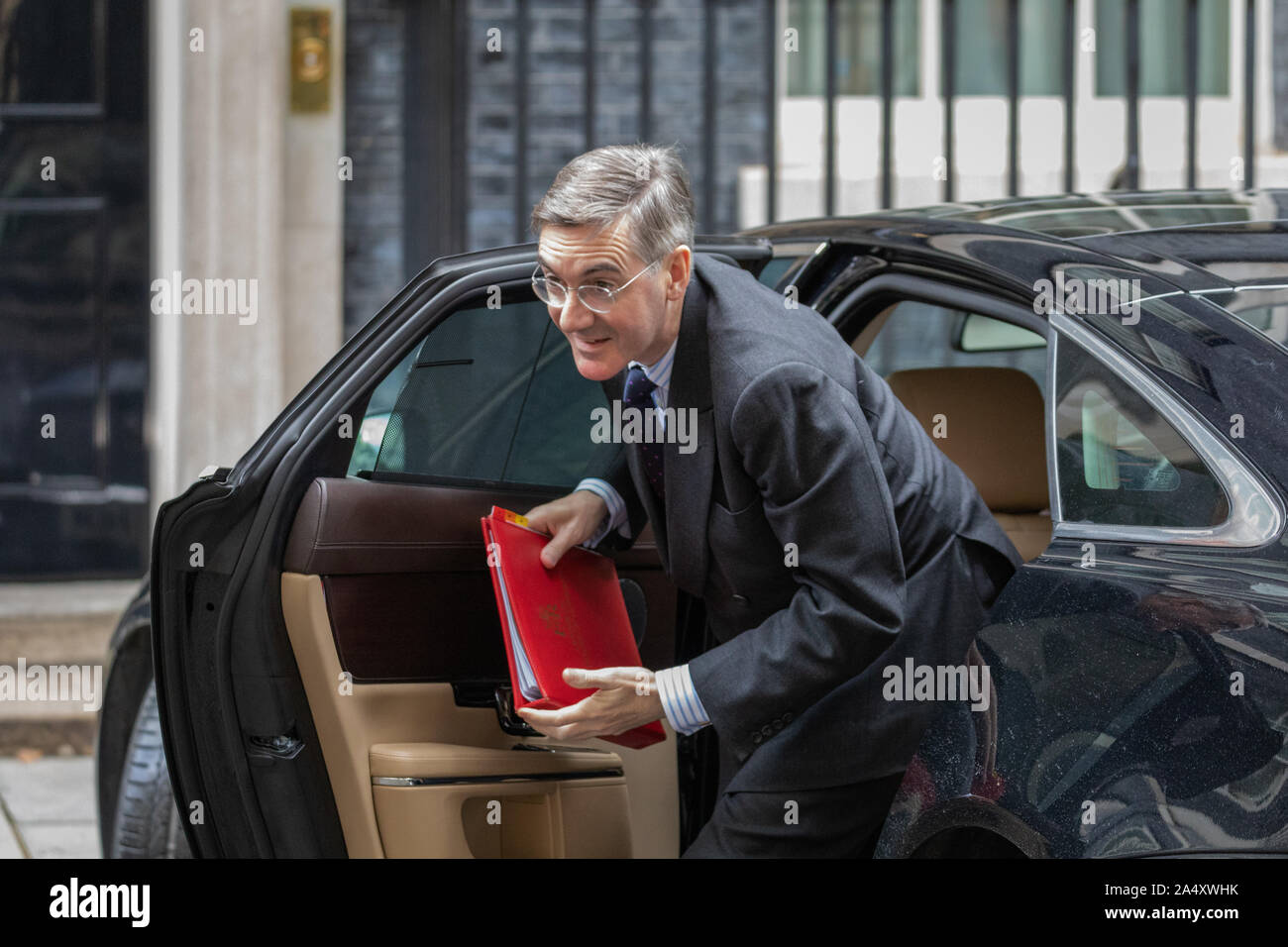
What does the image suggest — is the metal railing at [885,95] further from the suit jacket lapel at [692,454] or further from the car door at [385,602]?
the suit jacket lapel at [692,454]

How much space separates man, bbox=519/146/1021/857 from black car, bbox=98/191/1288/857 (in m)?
0.11

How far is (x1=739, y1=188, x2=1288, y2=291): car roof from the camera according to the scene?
221cm

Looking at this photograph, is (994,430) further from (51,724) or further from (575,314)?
(51,724)

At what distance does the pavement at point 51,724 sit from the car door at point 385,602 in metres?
2.22

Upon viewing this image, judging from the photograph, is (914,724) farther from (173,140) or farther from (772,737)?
(173,140)

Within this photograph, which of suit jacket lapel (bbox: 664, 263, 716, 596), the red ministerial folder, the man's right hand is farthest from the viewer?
the man's right hand

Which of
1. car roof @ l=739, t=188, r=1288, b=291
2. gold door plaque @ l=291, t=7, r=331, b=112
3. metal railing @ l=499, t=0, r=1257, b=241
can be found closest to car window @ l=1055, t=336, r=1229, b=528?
car roof @ l=739, t=188, r=1288, b=291

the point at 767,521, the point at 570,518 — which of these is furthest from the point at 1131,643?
the point at 570,518

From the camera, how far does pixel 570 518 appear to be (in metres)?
2.54

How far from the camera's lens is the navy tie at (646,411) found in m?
2.39

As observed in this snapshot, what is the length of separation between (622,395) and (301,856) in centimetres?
96

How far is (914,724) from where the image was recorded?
2225mm

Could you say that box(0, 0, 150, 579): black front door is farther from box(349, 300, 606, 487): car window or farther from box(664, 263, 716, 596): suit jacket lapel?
box(664, 263, 716, 596): suit jacket lapel

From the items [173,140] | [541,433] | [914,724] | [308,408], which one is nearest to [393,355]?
[308,408]
